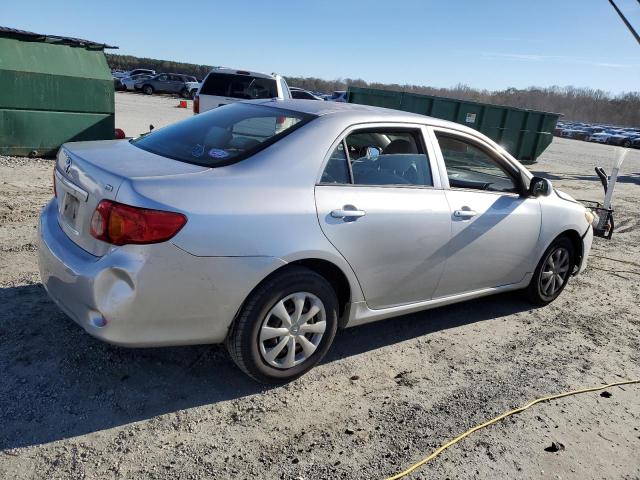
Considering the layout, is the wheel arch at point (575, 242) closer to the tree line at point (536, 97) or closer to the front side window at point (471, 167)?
the front side window at point (471, 167)

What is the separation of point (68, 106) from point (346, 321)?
7992 millimetres

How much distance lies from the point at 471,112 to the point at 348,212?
546 inches

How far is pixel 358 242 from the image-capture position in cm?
335

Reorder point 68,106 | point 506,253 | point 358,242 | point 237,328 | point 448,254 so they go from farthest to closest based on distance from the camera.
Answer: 1. point 68,106
2. point 506,253
3. point 448,254
4. point 358,242
5. point 237,328

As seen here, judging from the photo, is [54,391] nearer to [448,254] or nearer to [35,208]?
[448,254]

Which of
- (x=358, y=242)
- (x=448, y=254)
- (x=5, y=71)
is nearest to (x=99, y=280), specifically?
(x=358, y=242)

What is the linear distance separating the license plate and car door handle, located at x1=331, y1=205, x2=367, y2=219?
4.70 feet

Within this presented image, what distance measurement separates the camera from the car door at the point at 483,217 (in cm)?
399

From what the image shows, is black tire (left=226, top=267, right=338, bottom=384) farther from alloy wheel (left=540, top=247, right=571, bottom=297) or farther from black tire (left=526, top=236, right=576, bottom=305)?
alloy wheel (left=540, top=247, right=571, bottom=297)

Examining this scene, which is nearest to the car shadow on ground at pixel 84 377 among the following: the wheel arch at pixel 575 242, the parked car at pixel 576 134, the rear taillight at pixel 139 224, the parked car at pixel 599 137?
the rear taillight at pixel 139 224

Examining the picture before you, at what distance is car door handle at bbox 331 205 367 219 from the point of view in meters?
3.24

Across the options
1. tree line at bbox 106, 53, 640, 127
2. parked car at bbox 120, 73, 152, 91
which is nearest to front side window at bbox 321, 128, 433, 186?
parked car at bbox 120, 73, 152, 91

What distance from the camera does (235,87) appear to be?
36.7 feet

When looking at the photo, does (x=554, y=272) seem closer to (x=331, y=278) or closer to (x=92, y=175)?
(x=331, y=278)
